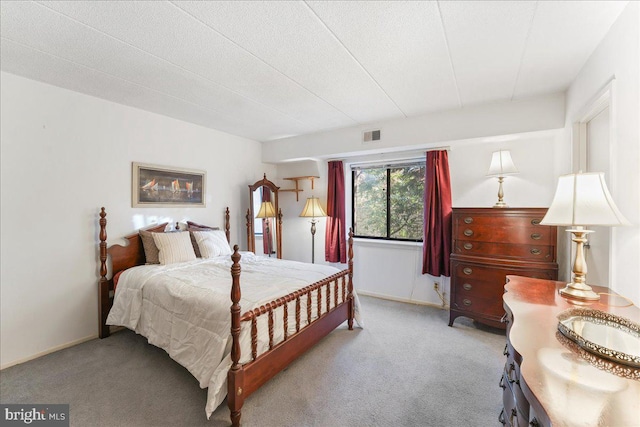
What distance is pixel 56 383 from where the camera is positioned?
2.06m

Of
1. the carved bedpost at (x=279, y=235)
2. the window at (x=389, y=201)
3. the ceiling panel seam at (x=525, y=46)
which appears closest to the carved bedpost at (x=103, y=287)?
the carved bedpost at (x=279, y=235)

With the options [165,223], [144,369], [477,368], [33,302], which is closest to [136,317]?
[144,369]

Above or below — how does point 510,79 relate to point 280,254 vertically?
above

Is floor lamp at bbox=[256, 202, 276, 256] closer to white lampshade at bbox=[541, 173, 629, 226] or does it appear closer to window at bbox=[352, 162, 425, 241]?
window at bbox=[352, 162, 425, 241]

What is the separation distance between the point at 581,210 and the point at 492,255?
5.26 feet

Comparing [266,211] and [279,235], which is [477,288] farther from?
[266,211]

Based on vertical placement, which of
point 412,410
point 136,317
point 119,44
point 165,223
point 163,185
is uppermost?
point 119,44

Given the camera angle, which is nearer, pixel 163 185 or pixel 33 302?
pixel 33 302

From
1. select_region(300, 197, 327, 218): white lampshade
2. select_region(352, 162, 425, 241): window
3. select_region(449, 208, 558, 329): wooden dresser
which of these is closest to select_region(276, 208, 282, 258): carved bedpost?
select_region(300, 197, 327, 218): white lampshade

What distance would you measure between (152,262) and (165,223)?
56cm

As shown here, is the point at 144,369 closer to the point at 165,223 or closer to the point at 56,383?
the point at 56,383

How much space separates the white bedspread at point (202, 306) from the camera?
1770 millimetres

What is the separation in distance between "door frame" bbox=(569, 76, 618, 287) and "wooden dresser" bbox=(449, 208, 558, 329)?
54 centimetres

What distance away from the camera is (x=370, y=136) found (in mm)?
3613
